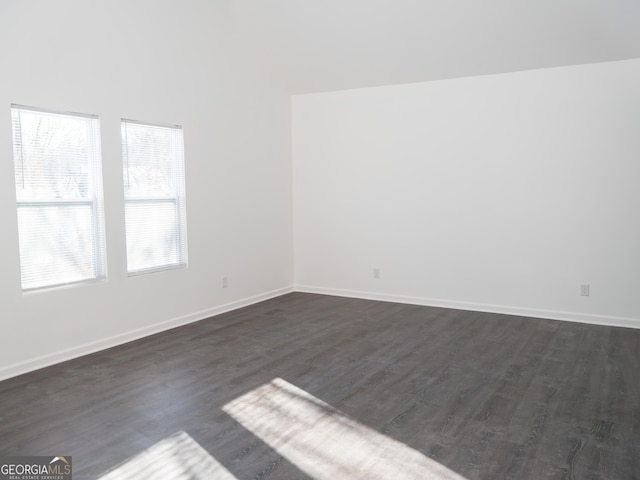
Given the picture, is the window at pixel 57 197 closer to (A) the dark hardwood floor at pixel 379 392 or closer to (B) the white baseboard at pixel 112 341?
(B) the white baseboard at pixel 112 341

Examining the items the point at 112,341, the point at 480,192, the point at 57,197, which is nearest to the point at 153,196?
the point at 57,197

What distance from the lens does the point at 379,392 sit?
11.1 feet

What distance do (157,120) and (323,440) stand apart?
10.8ft

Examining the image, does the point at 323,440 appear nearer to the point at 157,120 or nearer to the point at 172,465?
the point at 172,465

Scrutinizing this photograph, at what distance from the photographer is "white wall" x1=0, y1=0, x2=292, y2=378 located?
11.9 ft

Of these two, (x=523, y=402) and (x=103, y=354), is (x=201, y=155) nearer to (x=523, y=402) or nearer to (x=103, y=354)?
(x=103, y=354)

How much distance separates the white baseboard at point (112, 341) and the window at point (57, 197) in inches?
21.5

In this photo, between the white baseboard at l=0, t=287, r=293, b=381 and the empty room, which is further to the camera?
the white baseboard at l=0, t=287, r=293, b=381

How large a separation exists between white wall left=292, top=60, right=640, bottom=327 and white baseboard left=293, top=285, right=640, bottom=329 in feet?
0.05

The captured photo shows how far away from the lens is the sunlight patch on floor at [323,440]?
243cm

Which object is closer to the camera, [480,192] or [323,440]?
[323,440]

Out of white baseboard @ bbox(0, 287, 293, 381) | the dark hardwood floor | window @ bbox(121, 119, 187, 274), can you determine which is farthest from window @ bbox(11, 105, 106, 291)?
the dark hardwood floor

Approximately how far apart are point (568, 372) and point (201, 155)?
3850 millimetres

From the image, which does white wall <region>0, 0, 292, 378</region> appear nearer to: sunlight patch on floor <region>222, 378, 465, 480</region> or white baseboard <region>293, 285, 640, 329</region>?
white baseboard <region>293, 285, 640, 329</region>
